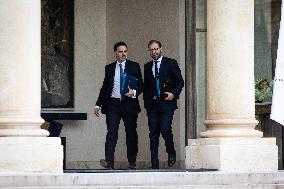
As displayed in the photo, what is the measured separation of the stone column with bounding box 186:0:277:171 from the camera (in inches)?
736

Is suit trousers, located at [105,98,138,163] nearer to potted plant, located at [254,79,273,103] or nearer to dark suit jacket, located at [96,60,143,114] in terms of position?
dark suit jacket, located at [96,60,143,114]

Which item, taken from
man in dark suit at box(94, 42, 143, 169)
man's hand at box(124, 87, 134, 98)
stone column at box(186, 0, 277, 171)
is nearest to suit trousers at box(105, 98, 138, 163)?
man in dark suit at box(94, 42, 143, 169)

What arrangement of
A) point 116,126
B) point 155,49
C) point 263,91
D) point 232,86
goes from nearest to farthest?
point 232,86
point 116,126
point 155,49
point 263,91

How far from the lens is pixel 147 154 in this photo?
2348 cm

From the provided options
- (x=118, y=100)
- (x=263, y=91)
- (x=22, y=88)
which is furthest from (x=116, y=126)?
(x=263, y=91)

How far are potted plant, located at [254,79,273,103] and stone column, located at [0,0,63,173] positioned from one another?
6.03 metres

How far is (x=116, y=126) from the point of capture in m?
19.8

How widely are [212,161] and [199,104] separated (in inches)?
182

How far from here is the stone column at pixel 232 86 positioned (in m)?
18.7

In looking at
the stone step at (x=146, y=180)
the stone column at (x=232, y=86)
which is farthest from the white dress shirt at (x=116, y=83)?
the stone step at (x=146, y=180)

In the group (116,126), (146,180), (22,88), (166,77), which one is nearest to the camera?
(146,180)

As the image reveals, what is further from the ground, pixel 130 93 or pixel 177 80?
pixel 177 80

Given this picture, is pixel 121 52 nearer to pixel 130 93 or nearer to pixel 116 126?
pixel 130 93

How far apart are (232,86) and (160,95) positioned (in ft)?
5.17
